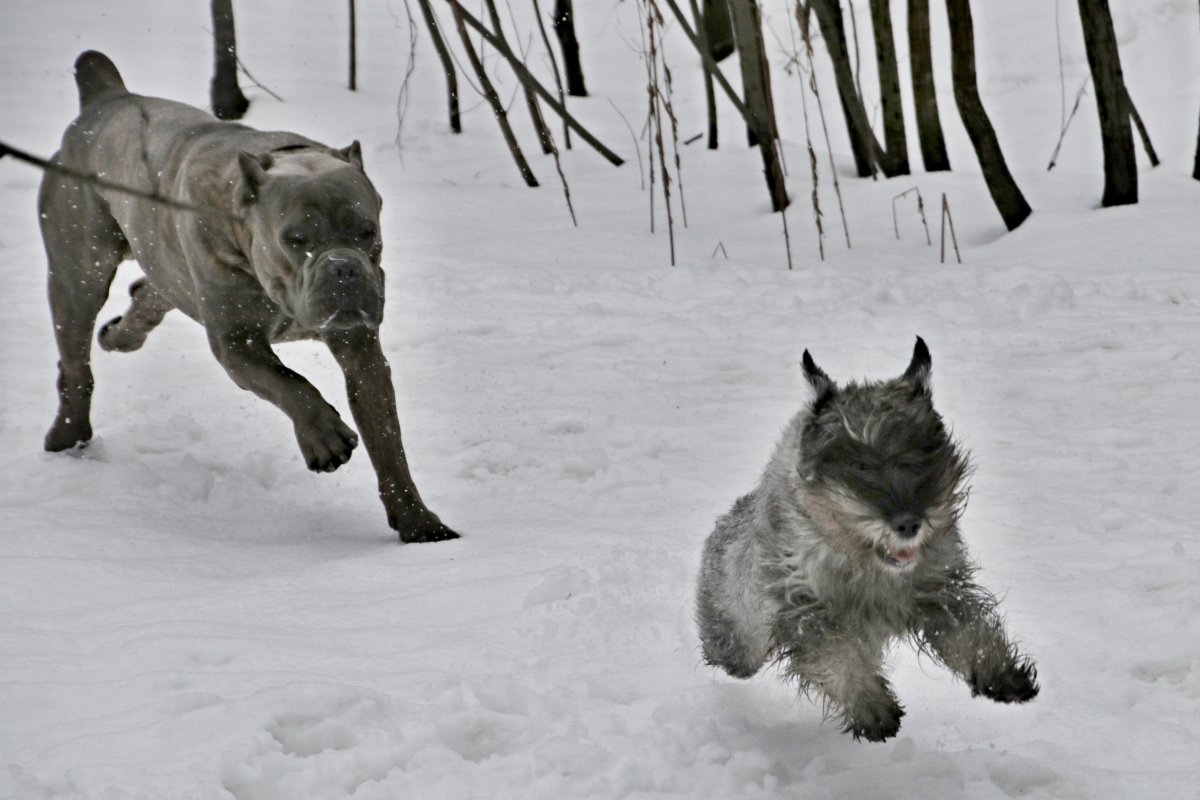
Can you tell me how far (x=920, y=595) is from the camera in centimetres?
379

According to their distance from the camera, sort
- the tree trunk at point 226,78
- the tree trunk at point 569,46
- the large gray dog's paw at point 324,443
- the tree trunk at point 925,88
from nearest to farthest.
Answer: the large gray dog's paw at point 324,443
the tree trunk at point 925,88
the tree trunk at point 226,78
the tree trunk at point 569,46

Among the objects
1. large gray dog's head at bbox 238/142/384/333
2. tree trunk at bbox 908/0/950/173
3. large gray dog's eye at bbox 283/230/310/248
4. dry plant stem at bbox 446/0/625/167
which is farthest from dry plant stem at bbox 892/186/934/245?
large gray dog's eye at bbox 283/230/310/248

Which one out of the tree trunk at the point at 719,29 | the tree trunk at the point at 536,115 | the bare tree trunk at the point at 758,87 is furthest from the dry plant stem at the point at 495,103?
the tree trunk at the point at 719,29

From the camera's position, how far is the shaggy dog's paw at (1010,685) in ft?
12.1

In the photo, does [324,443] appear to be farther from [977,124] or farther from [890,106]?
[890,106]

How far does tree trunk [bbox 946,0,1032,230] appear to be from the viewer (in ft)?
33.0

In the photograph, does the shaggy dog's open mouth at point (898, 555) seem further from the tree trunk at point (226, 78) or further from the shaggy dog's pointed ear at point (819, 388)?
the tree trunk at point (226, 78)

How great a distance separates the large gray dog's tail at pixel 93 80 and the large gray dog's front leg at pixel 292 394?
230cm

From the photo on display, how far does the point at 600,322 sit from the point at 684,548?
12.0 ft

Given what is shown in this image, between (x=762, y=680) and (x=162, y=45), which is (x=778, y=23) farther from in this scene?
(x=762, y=680)

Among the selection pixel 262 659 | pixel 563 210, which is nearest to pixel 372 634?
pixel 262 659

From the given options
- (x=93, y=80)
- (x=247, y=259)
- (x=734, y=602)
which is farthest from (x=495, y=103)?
(x=734, y=602)

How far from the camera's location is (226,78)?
13.1 m

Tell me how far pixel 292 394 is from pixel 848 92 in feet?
22.3
